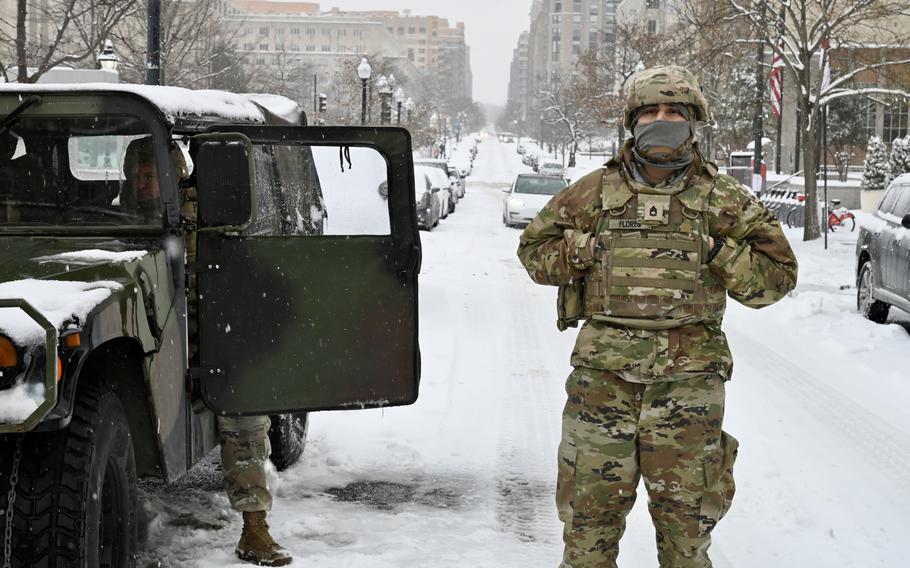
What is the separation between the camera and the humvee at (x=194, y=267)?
392 cm

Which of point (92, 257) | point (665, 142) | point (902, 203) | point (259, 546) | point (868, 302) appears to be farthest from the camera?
point (868, 302)

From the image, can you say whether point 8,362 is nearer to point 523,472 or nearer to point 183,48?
point 523,472

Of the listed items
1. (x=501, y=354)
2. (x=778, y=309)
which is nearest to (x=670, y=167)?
(x=501, y=354)

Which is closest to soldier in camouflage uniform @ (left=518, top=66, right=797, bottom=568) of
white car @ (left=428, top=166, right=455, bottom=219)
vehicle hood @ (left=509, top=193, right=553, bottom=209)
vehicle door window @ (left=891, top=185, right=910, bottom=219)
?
vehicle door window @ (left=891, top=185, right=910, bottom=219)

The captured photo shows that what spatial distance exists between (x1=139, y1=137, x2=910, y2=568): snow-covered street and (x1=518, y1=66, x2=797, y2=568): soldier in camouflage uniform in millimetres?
1218

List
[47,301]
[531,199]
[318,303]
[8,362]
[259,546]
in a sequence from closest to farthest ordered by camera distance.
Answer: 1. [8,362]
2. [47,301]
3. [318,303]
4. [259,546]
5. [531,199]

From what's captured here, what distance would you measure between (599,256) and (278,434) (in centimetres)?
277

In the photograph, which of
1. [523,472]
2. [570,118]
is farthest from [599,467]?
[570,118]

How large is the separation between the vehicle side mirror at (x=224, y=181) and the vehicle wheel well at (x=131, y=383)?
22.6 inches

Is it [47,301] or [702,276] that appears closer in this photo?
[47,301]

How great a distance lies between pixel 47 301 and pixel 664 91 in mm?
2098

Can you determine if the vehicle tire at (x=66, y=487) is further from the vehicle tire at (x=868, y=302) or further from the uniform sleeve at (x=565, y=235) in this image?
the vehicle tire at (x=868, y=302)

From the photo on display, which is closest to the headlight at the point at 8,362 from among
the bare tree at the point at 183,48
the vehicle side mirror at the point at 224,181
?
the vehicle side mirror at the point at 224,181

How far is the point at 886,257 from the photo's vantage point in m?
11.5
